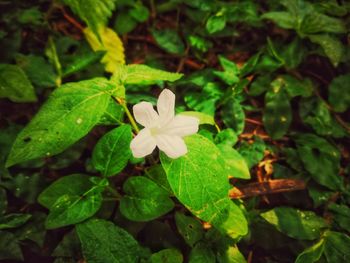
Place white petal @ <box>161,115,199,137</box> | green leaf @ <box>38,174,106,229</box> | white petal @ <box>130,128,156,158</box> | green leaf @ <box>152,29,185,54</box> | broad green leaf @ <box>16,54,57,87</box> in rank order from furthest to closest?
green leaf @ <box>152,29,185,54</box> → broad green leaf @ <box>16,54,57,87</box> → green leaf @ <box>38,174,106,229</box> → white petal @ <box>161,115,199,137</box> → white petal @ <box>130,128,156,158</box>

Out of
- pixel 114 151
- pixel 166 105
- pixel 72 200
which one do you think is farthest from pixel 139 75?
pixel 72 200

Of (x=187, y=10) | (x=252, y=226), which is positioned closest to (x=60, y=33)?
(x=187, y=10)

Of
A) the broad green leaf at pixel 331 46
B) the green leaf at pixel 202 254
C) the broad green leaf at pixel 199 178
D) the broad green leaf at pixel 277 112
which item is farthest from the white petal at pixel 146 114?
the broad green leaf at pixel 331 46

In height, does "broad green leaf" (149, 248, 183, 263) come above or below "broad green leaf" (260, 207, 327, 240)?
above

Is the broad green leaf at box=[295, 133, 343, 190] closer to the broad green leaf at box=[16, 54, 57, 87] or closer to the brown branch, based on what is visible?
the brown branch

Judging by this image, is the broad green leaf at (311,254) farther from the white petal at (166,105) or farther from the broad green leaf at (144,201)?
the white petal at (166,105)

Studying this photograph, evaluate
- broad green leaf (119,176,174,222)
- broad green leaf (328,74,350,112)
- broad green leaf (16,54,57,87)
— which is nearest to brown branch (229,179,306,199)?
broad green leaf (119,176,174,222)
